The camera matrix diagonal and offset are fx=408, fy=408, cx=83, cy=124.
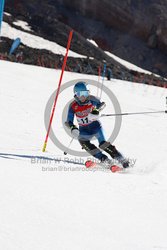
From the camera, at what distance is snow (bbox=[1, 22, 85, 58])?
124 feet

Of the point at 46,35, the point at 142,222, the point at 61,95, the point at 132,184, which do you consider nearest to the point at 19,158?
the point at 132,184

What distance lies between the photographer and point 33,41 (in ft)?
128

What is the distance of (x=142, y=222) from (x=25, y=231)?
4.15ft

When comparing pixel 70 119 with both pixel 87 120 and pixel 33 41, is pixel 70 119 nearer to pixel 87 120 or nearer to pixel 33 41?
pixel 87 120

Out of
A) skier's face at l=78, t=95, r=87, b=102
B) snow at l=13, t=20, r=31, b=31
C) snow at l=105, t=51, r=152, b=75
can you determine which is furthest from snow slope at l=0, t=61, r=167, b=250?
snow at l=105, t=51, r=152, b=75

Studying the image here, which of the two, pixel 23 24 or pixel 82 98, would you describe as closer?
pixel 82 98

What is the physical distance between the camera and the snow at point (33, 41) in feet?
124

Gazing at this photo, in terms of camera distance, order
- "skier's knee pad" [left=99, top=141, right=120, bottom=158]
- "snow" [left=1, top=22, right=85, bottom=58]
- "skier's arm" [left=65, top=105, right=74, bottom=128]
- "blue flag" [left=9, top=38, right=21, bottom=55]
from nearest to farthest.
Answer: "skier's knee pad" [left=99, top=141, right=120, bottom=158], "skier's arm" [left=65, top=105, right=74, bottom=128], "blue flag" [left=9, top=38, right=21, bottom=55], "snow" [left=1, top=22, right=85, bottom=58]

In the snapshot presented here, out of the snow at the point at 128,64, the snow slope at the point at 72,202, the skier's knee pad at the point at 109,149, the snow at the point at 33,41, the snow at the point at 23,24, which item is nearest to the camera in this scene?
the snow slope at the point at 72,202

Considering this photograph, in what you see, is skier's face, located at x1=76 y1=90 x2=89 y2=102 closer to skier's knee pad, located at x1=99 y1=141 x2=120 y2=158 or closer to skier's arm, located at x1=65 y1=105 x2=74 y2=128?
skier's arm, located at x1=65 y1=105 x2=74 y2=128

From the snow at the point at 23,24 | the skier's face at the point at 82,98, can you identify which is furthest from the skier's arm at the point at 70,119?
the snow at the point at 23,24

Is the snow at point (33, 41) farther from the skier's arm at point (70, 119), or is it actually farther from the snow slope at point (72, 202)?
the skier's arm at point (70, 119)

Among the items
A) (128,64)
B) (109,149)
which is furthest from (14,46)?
(109,149)

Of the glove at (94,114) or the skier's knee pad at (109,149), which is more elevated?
the glove at (94,114)
